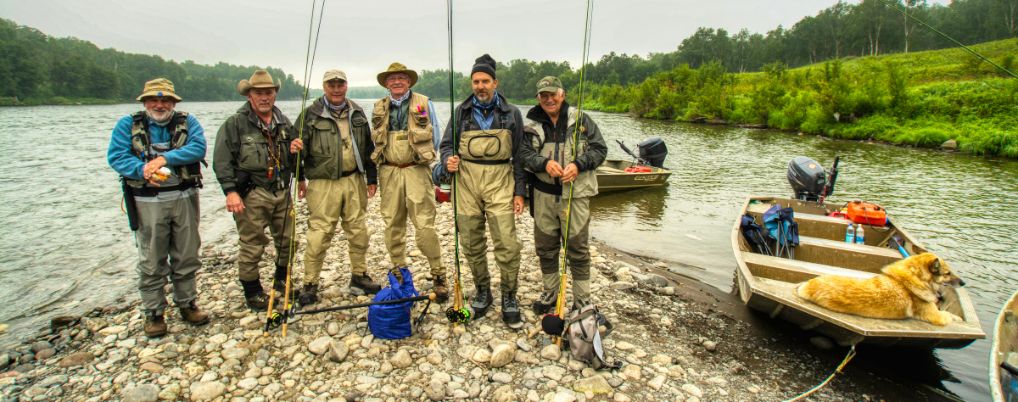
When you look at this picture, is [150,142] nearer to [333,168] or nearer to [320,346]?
[333,168]

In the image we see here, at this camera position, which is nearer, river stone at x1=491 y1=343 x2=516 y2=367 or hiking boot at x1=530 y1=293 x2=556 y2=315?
river stone at x1=491 y1=343 x2=516 y2=367

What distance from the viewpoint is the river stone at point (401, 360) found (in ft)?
14.3

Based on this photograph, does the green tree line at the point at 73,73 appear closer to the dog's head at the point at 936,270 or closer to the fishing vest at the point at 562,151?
the fishing vest at the point at 562,151

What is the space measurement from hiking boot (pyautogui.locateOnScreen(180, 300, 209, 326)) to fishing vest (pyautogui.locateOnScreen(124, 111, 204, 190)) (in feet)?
4.35

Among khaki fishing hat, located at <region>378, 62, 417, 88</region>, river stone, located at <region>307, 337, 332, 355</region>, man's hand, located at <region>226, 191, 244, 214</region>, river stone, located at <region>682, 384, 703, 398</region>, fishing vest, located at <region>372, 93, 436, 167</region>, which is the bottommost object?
river stone, located at <region>682, 384, 703, 398</region>

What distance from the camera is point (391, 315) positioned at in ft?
15.2

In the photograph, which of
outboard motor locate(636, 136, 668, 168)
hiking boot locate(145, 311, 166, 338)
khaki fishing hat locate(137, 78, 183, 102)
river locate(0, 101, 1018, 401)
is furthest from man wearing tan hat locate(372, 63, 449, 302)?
outboard motor locate(636, 136, 668, 168)

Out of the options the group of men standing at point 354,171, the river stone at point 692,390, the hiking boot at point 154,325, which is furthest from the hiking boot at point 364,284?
the river stone at point 692,390

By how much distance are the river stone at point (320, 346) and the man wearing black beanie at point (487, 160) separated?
5.45 feet

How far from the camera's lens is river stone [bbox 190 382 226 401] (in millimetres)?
3830

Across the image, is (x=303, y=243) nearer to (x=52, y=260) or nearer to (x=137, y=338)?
(x=137, y=338)

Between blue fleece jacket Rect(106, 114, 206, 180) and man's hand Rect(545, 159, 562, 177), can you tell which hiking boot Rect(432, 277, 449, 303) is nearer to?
man's hand Rect(545, 159, 562, 177)

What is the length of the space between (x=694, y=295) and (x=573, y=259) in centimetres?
327

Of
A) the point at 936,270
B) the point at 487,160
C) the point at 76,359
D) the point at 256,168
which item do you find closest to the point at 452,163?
the point at 487,160
